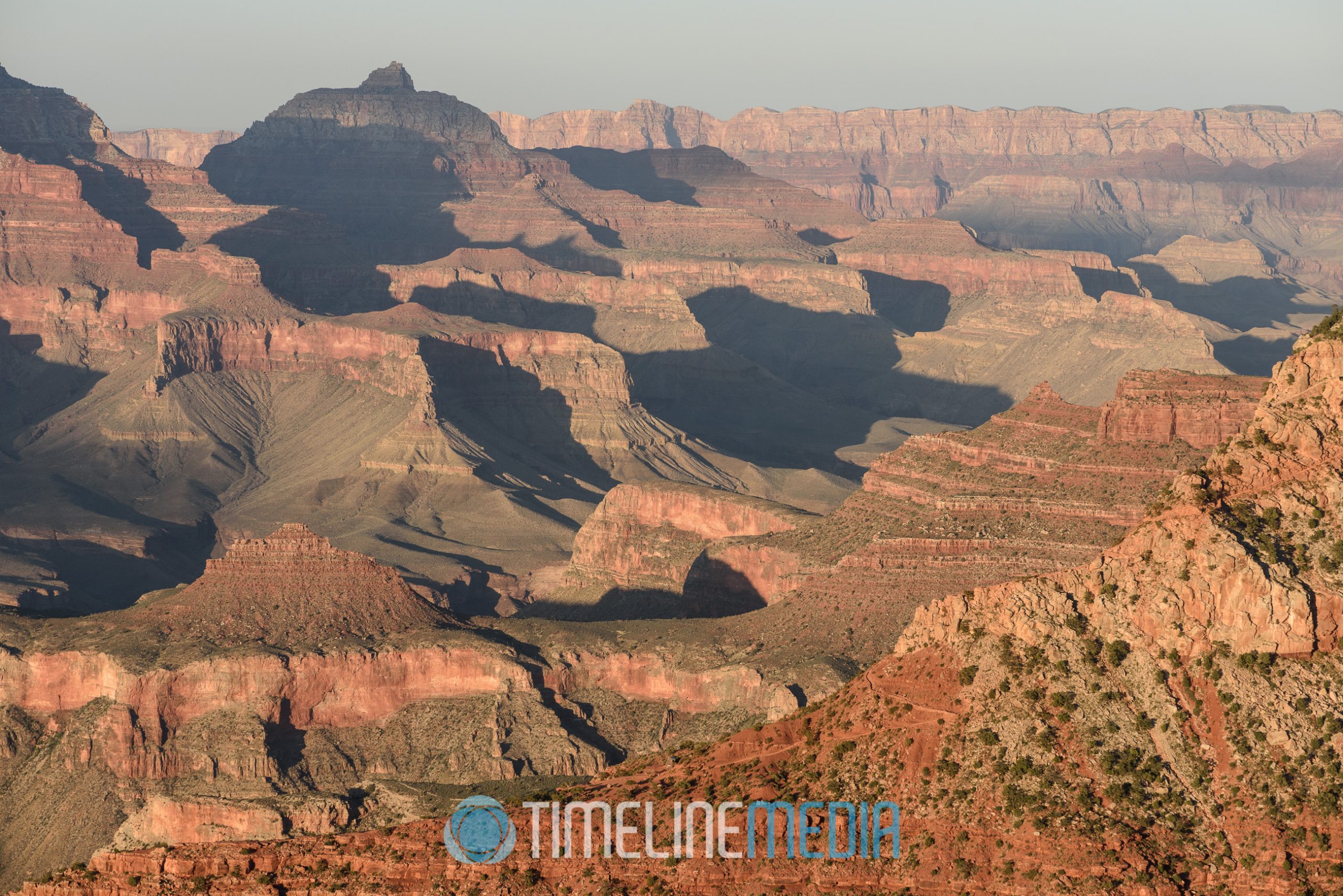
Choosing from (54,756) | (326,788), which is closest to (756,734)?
(326,788)

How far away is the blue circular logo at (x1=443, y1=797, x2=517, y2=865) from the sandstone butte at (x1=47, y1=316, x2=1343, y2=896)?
0.40 meters

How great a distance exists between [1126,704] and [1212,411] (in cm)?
6203

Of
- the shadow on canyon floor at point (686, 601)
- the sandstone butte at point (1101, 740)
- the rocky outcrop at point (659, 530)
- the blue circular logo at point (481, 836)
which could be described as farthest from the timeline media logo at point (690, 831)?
the rocky outcrop at point (659, 530)

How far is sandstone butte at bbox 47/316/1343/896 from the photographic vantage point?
39.7 metres

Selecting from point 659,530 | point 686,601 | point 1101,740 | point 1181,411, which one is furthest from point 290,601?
point 1101,740

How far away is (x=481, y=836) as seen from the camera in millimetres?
45594

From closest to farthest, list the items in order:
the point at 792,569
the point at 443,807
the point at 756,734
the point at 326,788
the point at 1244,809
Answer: the point at 1244,809, the point at 756,734, the point at 443,807, the point at 326,788, the point at 792,569

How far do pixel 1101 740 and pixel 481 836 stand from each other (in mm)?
13719

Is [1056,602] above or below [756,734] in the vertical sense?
above

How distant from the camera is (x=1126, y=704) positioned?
1639 inches

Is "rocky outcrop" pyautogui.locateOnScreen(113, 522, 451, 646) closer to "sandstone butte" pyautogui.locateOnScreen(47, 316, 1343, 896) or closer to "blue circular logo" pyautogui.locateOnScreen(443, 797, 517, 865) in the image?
"blue circular logo" pyautogui.locateOnScreen(443, 797, 517, 865)

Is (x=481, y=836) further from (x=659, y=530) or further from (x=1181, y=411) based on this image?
(x=659, y=530)

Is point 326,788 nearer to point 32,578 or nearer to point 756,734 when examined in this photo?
point 756,734

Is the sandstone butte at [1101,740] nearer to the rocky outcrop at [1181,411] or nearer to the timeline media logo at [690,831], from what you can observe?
the timeline media logo at [690,831]
